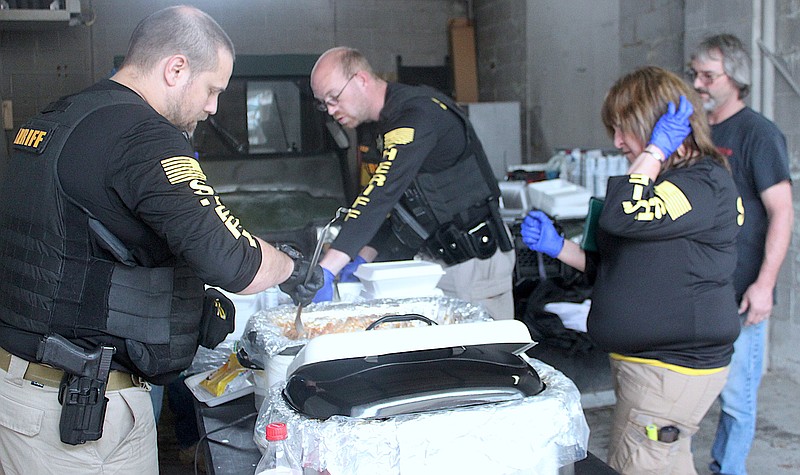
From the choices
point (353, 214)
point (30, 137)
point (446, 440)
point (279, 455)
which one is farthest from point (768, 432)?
point (30, 137)

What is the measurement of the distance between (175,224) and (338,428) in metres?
0.51

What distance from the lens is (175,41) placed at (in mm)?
1663

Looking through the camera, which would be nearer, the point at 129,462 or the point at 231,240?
the point at 231,240

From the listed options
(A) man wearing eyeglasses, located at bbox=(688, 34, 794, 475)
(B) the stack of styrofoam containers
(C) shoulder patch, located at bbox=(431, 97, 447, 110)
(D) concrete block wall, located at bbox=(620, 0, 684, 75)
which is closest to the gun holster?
(C) shoulder patch, located at bbox=(431, 97, 447, 110)

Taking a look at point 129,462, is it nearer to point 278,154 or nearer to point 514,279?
point 514,279

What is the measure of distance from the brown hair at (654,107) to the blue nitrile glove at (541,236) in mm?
439

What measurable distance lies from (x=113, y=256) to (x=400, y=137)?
1346 millimetres

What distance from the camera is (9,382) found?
1653 mm

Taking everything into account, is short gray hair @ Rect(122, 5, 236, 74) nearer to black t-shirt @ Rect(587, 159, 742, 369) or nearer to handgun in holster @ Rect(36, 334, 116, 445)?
handgun in holster @ Rect(36, 334, 116, 445)

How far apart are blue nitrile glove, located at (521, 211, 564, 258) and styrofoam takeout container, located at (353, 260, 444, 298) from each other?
324 millimetres

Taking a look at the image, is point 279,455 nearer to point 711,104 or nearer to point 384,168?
point 384,168

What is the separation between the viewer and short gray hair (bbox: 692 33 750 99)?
281 cm

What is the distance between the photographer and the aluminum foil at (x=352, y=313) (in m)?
1.90

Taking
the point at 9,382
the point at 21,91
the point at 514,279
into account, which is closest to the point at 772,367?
the point at 514,279
